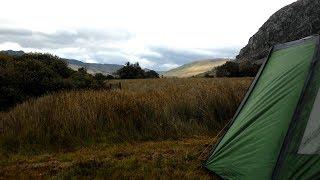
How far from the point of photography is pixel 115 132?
11930 millimetres

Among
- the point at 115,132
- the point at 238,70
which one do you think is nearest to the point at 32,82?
the point at 115,132

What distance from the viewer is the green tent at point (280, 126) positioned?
6.23 metres

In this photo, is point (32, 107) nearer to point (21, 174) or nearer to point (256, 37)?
point (21, 174)

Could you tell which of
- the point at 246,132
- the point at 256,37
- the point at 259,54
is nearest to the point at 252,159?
the point at 246,132

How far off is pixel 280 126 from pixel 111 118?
623 cm

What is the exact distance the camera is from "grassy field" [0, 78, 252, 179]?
9039 mm

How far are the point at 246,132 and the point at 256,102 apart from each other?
58cm

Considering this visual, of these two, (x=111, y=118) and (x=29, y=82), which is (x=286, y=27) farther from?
(x=111, y=118)

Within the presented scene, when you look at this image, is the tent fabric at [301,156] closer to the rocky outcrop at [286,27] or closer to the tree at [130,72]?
the tree at [130,72]

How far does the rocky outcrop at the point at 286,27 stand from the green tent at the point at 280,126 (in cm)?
5330

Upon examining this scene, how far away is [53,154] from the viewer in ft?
34.6

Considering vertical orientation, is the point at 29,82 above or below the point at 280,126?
above

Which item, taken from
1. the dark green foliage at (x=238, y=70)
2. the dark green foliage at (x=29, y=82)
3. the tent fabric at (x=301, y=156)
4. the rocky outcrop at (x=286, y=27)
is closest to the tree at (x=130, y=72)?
the dark green foliage at (x=238, y=70)

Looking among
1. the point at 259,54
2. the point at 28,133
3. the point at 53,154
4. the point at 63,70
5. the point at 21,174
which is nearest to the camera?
the point at 21,174
